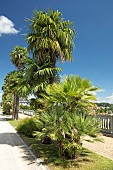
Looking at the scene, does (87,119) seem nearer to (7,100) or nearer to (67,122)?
(67,122)

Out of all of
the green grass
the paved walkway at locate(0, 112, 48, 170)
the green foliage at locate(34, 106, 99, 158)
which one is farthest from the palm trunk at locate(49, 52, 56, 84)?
the green foliage at locate(34, 106, 99, 158)

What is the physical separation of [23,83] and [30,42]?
2366 millimetres

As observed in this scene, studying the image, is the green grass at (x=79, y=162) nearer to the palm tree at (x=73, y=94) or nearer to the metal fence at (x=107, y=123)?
the palm tree at (x=73, y=94)

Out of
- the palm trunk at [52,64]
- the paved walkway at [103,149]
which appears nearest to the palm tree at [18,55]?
the palm trunk at [52,64]

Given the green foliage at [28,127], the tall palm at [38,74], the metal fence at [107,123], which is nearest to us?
the tall palm at [38,74]

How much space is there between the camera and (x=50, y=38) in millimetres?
12828

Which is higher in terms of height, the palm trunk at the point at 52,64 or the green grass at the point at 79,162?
the palm trunk at the point at 52,64

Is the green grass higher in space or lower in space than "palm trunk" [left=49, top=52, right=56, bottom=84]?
lower

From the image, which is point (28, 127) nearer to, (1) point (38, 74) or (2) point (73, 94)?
Answer: (1) point (38, 74)

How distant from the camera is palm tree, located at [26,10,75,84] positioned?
12.7 meters

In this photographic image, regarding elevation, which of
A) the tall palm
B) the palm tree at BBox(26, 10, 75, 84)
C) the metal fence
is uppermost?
the palm tree at BBox(26, 10, 75, 84)

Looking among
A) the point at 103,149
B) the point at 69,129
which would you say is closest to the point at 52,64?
the point at 103,149

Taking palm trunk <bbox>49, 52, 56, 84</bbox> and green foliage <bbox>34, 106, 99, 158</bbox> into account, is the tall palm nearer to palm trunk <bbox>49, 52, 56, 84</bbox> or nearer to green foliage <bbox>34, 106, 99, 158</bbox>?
palm trunk <bbox>49, 52, 56, 84</bbox>

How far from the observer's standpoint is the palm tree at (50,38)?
12711mm
